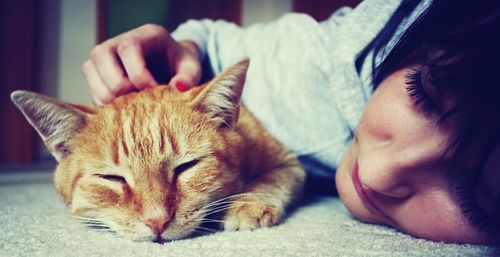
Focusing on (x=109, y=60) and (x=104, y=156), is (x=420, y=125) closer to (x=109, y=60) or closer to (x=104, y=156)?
(x=104, y=156)

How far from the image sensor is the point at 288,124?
141 centimetres

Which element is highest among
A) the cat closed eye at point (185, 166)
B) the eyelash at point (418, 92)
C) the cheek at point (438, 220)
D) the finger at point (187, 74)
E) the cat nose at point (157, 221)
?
the eyelash at point (418, 92)

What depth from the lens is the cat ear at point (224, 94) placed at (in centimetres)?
98

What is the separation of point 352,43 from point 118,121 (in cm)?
63

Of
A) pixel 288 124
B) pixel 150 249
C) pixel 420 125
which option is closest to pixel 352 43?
pixel 288 124

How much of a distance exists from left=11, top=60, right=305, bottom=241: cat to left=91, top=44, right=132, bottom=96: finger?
36 millimetres

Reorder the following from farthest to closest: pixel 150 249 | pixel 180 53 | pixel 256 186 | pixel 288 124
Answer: pixel 288 124 < pixel 180 53 < pixel 256 186 < pixel 150 249

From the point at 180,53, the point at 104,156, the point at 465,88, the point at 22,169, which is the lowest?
the point at 22,169

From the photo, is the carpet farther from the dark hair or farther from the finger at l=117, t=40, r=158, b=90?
the finger at l=117, t=40, r=158, b=90

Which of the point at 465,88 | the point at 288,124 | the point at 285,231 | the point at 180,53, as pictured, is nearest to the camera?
the point at 465,88

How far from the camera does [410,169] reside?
799mm

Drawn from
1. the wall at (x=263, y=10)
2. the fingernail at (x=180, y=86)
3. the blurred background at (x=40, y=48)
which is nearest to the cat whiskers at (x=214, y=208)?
the fingernail at (x=180, y=86)

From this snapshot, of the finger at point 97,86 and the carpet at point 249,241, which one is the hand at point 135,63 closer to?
the finger at point 97,86

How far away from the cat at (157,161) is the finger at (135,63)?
0.04 metres
